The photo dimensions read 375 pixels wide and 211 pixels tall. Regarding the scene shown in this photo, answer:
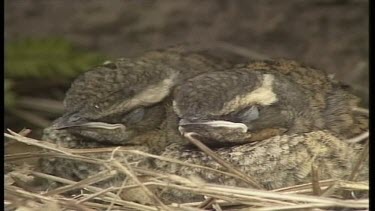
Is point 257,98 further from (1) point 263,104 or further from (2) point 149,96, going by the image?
(2) point 149,96

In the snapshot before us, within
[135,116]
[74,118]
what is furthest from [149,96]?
[74,118]

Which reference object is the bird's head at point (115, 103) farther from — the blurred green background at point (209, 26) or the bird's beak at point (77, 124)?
the blurred green background at point (209, 26)

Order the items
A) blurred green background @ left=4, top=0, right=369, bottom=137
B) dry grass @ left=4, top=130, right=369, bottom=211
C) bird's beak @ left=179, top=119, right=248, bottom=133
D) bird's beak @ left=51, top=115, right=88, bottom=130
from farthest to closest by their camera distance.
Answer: blurred green background @ left=4, top=0, right=369, bottom=137, bird's beak @ left=51, top=115, right=88, bottom=130, bird's beak @ left=179, top=119, right=248, bottom=133, dry grass @ left=4, top=130, right=369, bottom=211

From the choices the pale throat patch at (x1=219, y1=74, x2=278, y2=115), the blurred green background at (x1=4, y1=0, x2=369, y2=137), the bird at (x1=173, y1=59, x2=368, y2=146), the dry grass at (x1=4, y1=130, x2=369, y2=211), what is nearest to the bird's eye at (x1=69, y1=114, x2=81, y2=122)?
the dry grass at (x1=4, y1=130, x2=369, y2=211)

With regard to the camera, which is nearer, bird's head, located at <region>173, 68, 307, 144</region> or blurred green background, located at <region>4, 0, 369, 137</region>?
bird's head, located at <region>173, 68, 307, 144</region>

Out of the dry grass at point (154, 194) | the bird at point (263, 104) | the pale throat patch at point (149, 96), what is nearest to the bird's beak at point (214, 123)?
the bird at point (263, 104)

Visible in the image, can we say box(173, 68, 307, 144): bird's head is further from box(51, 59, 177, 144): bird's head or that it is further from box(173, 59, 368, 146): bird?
box(51, 59, 177, 144): bird's head

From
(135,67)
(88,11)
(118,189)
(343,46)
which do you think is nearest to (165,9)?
(88,11)
